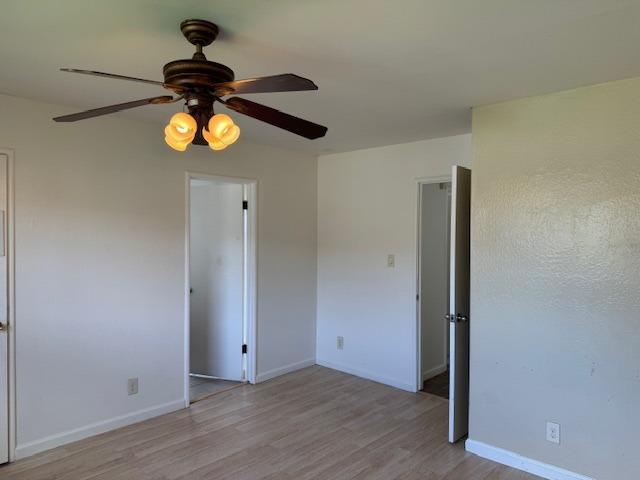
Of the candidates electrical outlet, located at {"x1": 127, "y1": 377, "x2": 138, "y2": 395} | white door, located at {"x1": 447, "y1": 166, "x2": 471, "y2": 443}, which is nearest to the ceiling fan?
white door, located at {"x1": 447, "y1": 166, "x2": 471, "y2": 443}

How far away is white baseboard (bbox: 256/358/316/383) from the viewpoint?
169 inches

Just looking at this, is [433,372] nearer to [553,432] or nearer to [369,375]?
[369,375]

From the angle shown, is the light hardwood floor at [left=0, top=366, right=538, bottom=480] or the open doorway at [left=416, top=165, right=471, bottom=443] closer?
the light hardwood floor at [left=0, top=366, right=538, bottom=480]

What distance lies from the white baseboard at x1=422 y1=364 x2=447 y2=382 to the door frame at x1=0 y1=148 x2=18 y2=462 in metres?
3.36

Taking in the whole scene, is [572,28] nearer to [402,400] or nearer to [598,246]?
[598,246]

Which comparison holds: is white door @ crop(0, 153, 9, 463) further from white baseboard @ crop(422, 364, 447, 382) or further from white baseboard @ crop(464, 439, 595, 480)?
white baseboard @ crop(422, 364, 447, 382)

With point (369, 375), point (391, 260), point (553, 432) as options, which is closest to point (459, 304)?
point (553, 432)

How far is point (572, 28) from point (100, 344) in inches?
133

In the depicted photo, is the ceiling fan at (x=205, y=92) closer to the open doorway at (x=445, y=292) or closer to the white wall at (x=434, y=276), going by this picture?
the open doorway at (x=445, y=292)

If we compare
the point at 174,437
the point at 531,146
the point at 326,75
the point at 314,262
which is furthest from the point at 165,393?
the point at 531,146

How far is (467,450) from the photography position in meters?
2.97

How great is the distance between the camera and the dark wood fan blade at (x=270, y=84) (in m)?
1.37

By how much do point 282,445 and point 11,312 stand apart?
6.53 feet

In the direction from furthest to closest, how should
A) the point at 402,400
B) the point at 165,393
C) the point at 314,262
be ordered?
the point at 314,262
the point at 402,400
the point at 165,393
